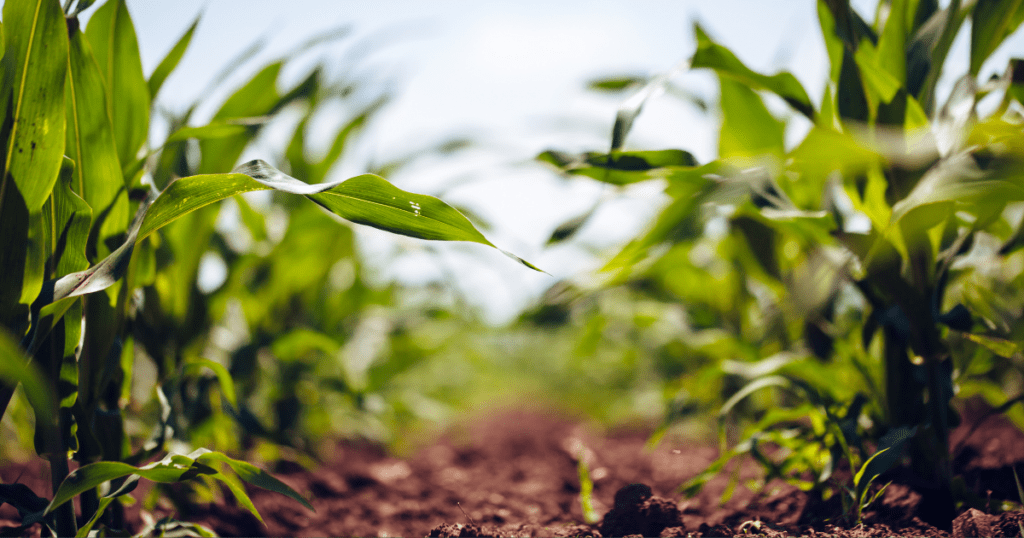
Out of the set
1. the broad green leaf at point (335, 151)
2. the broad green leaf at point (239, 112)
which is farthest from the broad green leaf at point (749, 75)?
the broad green leaf at point (335, 151)

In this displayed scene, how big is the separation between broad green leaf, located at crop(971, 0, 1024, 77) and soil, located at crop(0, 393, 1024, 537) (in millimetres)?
428

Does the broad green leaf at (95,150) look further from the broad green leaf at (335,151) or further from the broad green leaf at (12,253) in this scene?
the broad green leaf at (335,151)

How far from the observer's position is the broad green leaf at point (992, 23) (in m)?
0.56

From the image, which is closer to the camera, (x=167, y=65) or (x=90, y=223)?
(x=90, y=223)

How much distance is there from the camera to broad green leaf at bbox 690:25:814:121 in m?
0.56

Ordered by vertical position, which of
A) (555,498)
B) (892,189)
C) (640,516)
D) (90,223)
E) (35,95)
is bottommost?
(555,498)

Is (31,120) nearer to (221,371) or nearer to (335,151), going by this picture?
(221,371)

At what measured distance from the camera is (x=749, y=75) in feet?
1.88

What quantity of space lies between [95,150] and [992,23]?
972mm

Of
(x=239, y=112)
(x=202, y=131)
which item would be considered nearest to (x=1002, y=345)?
(x=202, y=131)

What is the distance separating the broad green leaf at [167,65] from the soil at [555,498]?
458 mm

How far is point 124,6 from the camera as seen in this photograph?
0.59 metres

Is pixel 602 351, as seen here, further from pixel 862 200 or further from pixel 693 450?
pixel 862 200

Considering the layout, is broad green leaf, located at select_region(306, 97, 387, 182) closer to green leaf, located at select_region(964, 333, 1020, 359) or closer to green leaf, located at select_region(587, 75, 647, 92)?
green leaf, located at select_region(587, 75, 647, 92)
